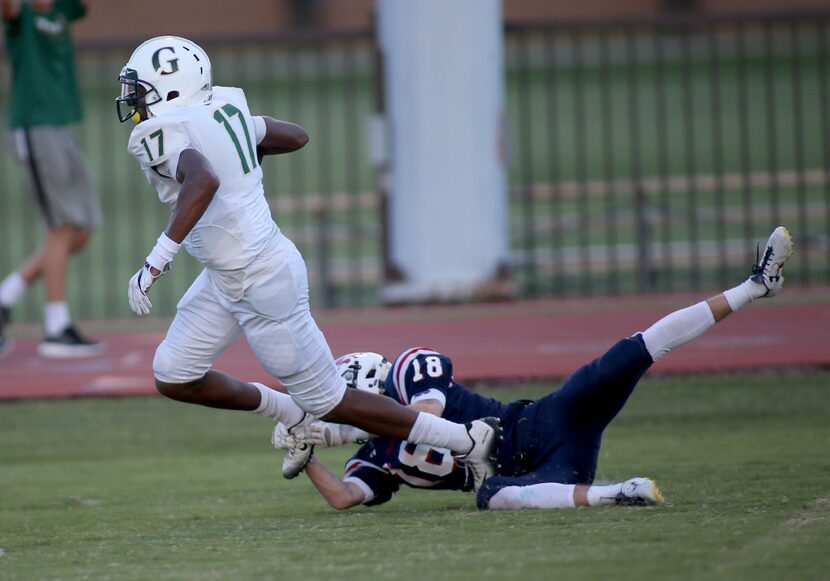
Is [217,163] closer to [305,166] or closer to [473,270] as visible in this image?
[473,270]

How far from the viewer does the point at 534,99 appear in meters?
25.5

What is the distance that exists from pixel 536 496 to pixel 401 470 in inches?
22.4

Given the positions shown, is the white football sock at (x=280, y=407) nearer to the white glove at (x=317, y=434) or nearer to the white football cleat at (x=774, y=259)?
the white glove at (x=317, y=434)

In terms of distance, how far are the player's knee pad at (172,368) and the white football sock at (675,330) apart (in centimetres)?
163

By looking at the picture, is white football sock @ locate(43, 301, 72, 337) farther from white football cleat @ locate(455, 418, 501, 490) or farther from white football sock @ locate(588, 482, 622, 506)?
white football sock @ locate(588, 482, 622, 506)

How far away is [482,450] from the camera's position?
17.4 ft

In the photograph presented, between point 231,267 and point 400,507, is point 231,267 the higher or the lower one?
the higher one

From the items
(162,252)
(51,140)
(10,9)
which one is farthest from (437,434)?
(10,9)

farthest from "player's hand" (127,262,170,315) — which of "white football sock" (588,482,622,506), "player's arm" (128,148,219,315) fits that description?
"white football sock" (588,482,622,506)

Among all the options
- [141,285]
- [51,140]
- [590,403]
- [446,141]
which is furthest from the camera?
[446,141]

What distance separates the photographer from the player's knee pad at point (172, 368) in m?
5.30

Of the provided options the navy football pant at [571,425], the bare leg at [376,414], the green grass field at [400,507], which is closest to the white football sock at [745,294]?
the navy football pant at [571,425]

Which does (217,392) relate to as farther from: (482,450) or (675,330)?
(675,330)

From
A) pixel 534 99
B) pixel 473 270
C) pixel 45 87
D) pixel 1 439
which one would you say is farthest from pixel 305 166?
pixel 1 439
